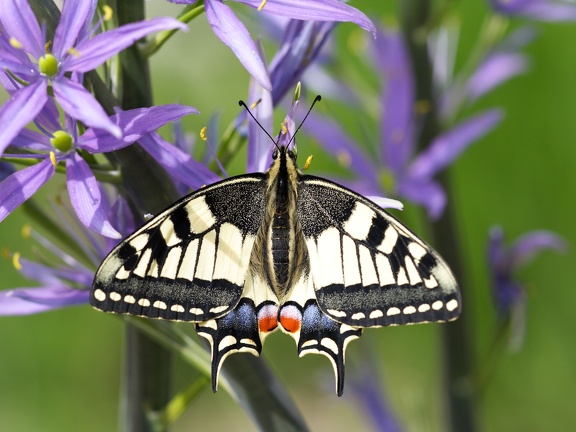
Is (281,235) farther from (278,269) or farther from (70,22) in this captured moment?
(70,22)

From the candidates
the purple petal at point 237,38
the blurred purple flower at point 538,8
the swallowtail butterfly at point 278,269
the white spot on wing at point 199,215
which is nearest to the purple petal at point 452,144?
the blurred purple flower at point 538,8

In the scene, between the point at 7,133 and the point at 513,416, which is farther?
the point at 513,416

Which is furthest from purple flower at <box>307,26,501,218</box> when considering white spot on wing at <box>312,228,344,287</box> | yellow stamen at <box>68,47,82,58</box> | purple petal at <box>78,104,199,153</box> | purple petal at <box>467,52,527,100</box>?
yellow stamen at <box>68,47,82,58</box>

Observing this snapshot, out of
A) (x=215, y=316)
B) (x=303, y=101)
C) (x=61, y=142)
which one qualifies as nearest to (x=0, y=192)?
(x=61, y=142)

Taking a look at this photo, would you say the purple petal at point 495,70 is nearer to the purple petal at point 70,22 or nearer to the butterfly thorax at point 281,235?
the butterfly thorax at point 281,235

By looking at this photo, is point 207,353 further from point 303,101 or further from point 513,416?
point 513,416

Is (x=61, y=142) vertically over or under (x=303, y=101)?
under

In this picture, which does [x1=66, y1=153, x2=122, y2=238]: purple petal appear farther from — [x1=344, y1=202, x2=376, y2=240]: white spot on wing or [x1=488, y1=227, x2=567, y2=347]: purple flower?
[x1=488, y1=227, x2=567, y2=347]: purple flower
